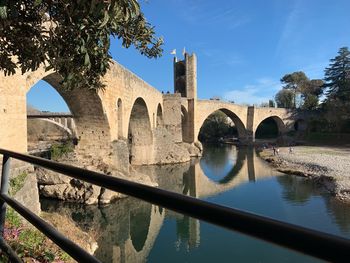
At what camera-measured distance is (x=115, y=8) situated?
6.90ft

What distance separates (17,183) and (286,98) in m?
58.0

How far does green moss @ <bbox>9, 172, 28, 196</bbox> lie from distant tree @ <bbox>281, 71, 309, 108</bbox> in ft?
184

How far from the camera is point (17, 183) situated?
8031 millimetres

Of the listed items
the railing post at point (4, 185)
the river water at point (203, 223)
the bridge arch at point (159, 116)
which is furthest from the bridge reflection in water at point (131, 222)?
the bridge arch at point (159, 116)

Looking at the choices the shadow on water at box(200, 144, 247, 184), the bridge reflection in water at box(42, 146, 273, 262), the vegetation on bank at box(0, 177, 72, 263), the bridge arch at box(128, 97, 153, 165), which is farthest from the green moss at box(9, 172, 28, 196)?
the bridge arch at box(128, 97, 153, 165)

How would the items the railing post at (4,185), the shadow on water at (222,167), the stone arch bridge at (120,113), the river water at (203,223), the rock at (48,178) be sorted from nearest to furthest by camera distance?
the railing post at (4,185) → the stone arch bridge at (120,113) → the river water at (203,223) → the rock at (48,178) → the shadow on water at (222,167)

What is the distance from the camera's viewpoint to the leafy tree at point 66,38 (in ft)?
9.22

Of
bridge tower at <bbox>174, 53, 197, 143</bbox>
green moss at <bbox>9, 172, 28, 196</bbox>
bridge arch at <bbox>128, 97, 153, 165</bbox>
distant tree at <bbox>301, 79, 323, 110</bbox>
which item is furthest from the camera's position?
distant tree at <bbox>301, 79, 323, 110</bbox>

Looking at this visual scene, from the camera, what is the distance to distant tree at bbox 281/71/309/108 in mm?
58688

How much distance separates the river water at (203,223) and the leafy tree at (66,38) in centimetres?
356

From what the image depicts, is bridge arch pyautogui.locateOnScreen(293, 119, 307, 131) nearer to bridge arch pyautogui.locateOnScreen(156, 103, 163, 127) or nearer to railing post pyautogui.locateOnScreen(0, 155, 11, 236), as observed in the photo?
bridge arch pyautogui.locateOnScreen(156, 103, 163, 127)

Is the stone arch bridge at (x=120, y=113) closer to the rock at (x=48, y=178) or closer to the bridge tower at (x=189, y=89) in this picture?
the bridge tower at (x=189, y=89)

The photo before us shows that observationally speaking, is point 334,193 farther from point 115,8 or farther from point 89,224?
point 115,8

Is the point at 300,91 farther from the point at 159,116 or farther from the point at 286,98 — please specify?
Result: the point at 159,116
